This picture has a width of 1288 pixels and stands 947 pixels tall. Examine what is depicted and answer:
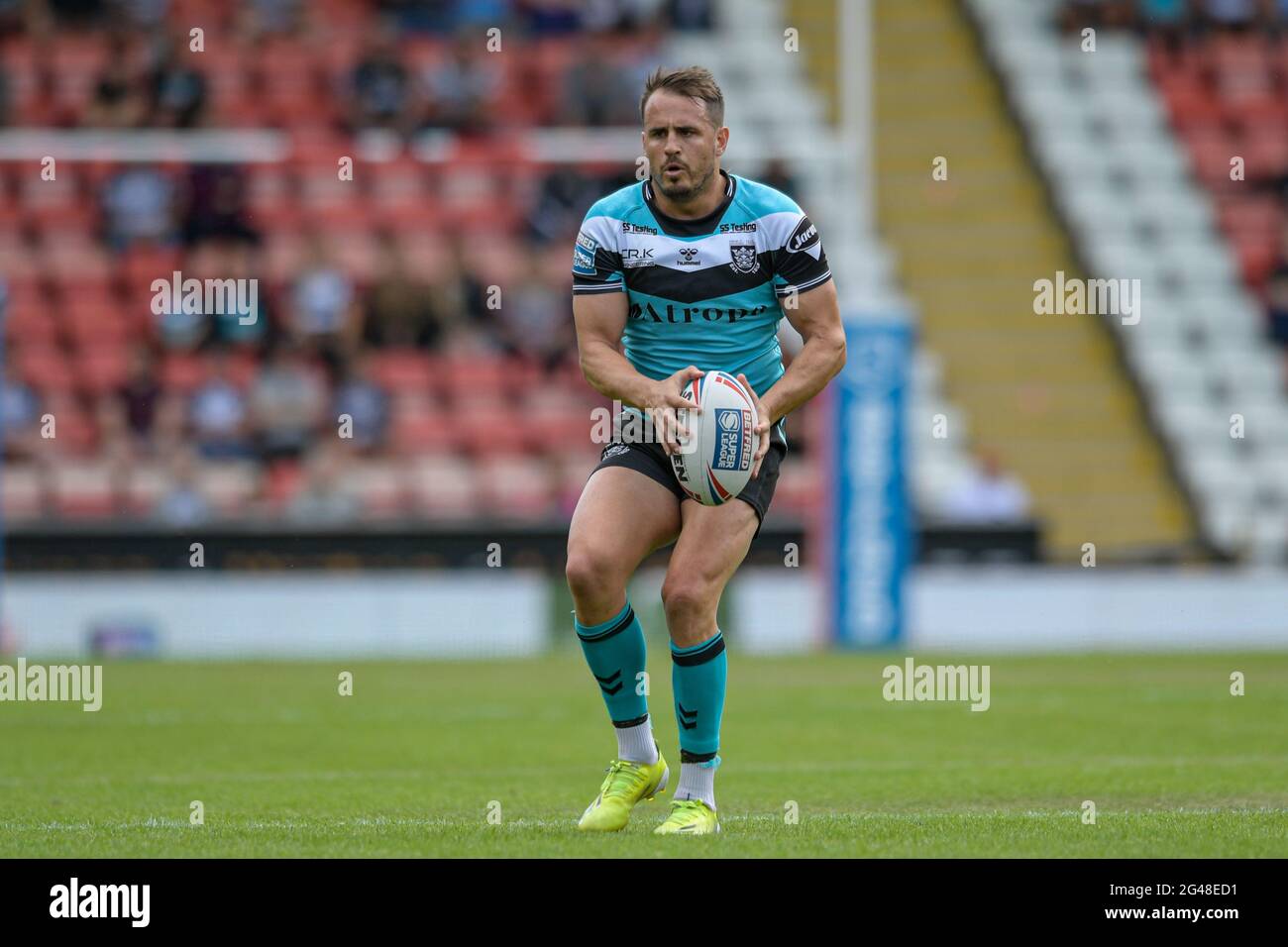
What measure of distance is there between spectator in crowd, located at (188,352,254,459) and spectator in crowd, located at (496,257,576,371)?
270cm

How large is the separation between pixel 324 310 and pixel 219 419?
154 cm

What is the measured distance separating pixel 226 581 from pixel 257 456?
167 centimetres

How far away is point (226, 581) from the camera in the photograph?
17.6 metres

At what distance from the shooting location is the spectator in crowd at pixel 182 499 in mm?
17906

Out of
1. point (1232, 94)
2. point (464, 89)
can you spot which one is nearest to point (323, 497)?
point (464, 89)

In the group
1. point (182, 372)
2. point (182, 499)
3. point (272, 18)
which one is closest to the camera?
point (182, 499)

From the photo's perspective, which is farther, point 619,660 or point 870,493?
point 870,493

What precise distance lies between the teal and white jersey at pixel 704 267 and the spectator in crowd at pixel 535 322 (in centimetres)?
1291

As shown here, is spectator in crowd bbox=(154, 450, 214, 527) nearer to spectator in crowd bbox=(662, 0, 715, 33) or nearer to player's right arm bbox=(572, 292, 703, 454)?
spectator in crowd bbox=(662, 0, 715, 33)

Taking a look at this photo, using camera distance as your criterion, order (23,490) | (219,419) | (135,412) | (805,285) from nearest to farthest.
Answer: (805,285), (23,490), (135,412), (219,419)

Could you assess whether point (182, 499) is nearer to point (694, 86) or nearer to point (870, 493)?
point (870, 493)

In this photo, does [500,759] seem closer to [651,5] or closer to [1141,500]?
[1141,500]

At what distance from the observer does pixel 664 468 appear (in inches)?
275

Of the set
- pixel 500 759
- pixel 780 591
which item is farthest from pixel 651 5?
pixel 500 759
